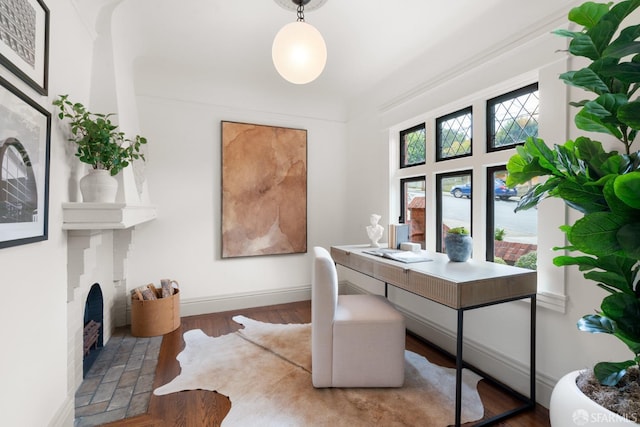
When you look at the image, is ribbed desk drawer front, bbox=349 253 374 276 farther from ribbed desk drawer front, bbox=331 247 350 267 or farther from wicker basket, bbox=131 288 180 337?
wicker basket, bbox=131 288 180 337

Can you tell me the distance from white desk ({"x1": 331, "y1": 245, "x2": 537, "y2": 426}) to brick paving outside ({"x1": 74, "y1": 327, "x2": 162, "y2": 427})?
174cm

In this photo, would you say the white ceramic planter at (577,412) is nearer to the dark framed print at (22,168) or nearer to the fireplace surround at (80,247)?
the dark framed print at (22,168)

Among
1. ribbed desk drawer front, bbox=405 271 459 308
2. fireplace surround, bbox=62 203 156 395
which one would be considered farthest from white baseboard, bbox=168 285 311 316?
ribbed desk drawer front, bbox=405 271 459 308

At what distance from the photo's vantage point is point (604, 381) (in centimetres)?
104

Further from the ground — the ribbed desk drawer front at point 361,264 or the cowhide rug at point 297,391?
the ribbed desk drawer front at point 361,264

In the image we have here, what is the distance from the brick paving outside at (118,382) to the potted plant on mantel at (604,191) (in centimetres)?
217

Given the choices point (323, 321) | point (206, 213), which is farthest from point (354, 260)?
point (206, 213)

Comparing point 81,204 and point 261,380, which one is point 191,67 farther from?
point 261,380

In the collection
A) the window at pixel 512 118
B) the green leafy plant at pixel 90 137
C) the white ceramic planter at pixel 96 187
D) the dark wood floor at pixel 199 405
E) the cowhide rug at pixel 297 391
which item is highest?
the window at pixel 512 118

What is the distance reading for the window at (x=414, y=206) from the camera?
2885 mm

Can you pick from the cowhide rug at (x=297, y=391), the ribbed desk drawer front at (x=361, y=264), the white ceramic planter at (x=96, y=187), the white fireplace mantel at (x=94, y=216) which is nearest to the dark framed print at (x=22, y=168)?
the white fireplace mantel at (x=94, y=216)

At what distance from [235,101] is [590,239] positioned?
3322 mm

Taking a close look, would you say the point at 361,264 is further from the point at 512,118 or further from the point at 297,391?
the point at 512,118


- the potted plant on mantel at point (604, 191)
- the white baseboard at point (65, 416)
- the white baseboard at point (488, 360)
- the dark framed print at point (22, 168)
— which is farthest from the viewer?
the white baseboard at point (488, 360)
